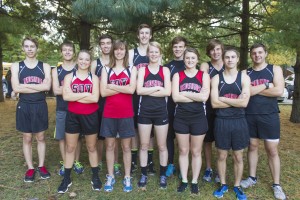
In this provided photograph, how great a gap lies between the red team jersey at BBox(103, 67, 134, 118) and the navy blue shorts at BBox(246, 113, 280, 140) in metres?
1.52

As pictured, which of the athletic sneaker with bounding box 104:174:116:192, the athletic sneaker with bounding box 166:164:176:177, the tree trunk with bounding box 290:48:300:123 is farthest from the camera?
the tree trunk with bounding box 290:48:300:123

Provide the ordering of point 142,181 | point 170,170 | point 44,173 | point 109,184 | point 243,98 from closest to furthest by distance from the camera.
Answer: point 243,98, point 109,184, point 142,181, point 44,173, point 170,170

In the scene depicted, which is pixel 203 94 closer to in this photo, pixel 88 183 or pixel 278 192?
pixel 278 192

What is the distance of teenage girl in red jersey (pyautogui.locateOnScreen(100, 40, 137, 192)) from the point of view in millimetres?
3641

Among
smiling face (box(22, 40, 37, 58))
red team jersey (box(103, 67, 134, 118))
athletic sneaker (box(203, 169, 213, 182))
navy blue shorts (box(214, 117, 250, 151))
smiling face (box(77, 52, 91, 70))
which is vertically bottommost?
athletic sneaker (box(203, 169, 213, 182))

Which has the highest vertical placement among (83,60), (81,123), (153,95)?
(83,60)

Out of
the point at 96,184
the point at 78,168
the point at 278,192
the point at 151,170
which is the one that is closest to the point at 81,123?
the point at 96,184

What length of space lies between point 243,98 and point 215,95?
321mm

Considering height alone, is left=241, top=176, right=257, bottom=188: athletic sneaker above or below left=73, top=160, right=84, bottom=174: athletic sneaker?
below

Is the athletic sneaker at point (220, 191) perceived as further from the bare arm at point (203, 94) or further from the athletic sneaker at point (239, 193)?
the bare arm at point (203, 94)

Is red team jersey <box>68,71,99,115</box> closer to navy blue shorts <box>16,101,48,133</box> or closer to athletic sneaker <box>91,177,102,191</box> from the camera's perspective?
navy blue shorts <box>16,101,48,133</box>

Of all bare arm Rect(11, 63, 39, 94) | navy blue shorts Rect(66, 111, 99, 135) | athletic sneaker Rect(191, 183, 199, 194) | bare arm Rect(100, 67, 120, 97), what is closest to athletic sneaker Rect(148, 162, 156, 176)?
athletic sneaker Rect(191, 183, 199, 194)

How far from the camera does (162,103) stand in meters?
3.71

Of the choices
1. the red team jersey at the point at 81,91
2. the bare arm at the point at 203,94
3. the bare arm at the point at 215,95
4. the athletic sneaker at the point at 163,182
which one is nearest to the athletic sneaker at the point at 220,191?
the athletic sneaker at the point at 163,182
